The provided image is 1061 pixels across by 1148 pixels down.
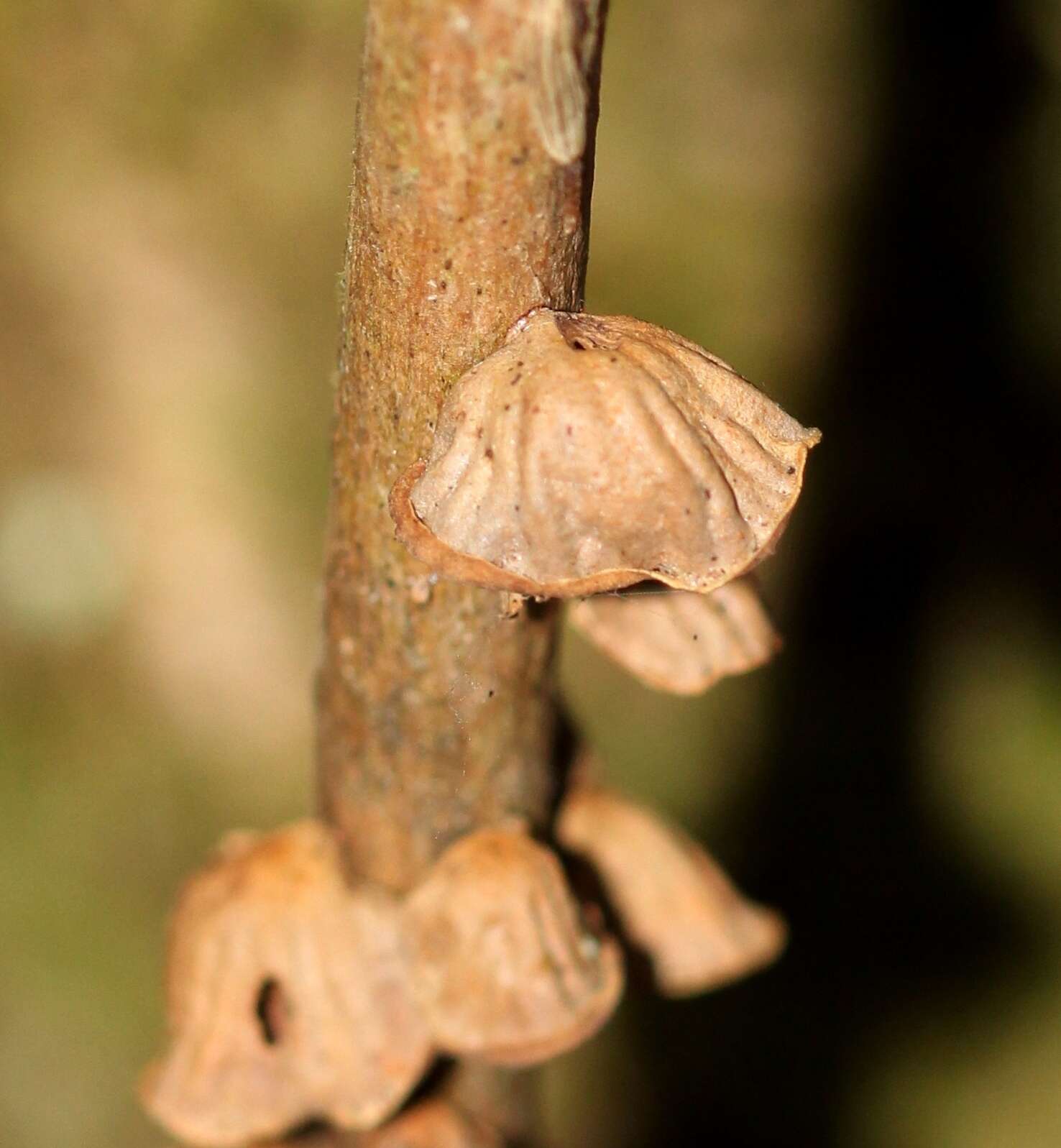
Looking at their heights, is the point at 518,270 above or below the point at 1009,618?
above

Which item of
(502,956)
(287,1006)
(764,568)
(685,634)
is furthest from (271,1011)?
(764,568)

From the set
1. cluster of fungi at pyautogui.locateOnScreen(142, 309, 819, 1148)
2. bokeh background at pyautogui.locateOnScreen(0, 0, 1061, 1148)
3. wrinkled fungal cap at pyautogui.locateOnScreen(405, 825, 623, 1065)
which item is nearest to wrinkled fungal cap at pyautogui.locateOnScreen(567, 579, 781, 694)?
cluster of fungi at pyautogui.locateOnScreen(142, 309, 819, 1148)

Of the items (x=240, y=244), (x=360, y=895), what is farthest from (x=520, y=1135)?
(x=240, y=244)

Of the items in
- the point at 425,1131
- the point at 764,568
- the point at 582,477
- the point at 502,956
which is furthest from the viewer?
the point at 764,568

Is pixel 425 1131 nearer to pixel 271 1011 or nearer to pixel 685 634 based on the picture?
pixel 271 1011

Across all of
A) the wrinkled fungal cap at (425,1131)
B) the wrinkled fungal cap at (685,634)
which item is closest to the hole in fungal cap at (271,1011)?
the wrinkled fungal cap at (425,1131)

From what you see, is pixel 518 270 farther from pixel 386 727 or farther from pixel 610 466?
pixel 386 727

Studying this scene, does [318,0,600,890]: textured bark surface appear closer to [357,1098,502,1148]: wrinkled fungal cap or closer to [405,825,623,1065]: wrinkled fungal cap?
[405,825,623,1065]: wrinkled fungal cap
